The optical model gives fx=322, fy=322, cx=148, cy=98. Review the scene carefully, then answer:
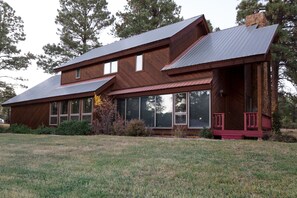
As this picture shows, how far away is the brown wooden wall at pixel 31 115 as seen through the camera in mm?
22719

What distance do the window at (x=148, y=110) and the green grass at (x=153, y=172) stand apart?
24.5ft

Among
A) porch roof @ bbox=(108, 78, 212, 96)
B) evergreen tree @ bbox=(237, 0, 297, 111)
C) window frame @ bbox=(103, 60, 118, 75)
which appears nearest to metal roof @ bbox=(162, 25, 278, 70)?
porch roof @ bbox=(108, 78, 212, 96)

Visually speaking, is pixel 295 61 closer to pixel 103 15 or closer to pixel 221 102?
pixel 221 102

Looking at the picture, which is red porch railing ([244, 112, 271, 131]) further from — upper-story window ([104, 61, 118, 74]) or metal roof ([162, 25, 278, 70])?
upper-story window ([104, 61, 118, 74])

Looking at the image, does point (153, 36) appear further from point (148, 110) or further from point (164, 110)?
point (164, 110)

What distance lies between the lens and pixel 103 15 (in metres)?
35.1

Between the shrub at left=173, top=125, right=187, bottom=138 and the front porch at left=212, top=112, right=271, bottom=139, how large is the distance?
1319 millimetres

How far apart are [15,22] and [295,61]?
1003 inches

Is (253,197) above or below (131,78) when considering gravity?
below

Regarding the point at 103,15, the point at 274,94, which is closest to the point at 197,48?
the point at 274,94

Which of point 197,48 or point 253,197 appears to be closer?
point 253,197

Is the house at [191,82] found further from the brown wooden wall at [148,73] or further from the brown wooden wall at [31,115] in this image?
the brown wooden wall at [31,115]

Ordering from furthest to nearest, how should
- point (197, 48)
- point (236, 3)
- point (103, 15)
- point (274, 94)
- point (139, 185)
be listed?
point (103, 15) < point (236, 3) < point (274, 94) < point (197, 48) < point (139, 185)

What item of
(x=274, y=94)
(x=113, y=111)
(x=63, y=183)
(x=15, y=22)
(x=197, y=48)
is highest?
(x=15, y=22)
